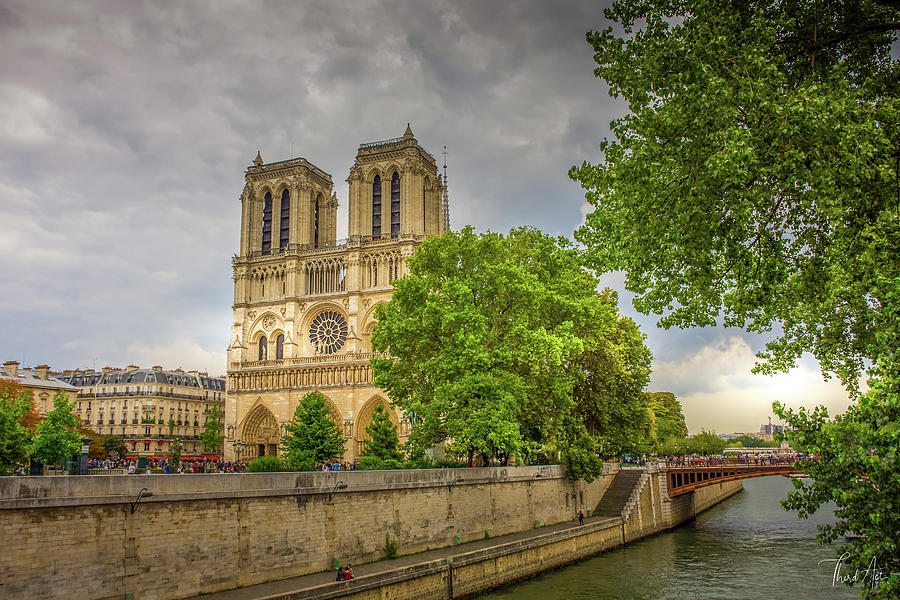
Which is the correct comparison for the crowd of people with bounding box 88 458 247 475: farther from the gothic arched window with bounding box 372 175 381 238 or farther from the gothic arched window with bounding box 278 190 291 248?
the gothic arched window with bounding box 278 190 291 248

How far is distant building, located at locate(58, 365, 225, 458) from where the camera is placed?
67.3 metres

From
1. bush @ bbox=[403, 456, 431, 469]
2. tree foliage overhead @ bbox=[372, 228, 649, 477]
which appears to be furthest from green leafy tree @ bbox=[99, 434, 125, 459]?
bush @ bbox=[403, 456, 431, 469]

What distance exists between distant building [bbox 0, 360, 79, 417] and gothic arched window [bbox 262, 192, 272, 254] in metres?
21.3

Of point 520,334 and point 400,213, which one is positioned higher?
point 400,213

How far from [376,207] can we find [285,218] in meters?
8.76

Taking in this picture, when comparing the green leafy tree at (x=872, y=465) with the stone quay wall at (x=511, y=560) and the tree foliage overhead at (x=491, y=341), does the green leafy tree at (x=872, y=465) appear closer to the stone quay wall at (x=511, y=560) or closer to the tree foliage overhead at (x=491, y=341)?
the stone quay wall at (x=511, y=560)

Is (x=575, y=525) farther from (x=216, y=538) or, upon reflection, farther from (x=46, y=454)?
(x=46, y=454)

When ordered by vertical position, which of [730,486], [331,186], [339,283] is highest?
[331,186]

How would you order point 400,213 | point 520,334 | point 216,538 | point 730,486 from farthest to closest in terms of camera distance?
point 730,486 < point 400,213 < point 520,334 < point 216,538

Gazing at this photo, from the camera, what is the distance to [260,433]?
184 ft

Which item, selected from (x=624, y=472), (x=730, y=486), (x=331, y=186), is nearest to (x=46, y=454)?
(x=624, y=472)

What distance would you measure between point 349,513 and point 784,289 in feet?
39.3

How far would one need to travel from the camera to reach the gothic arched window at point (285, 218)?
6034 centimetres

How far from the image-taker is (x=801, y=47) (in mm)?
12195
